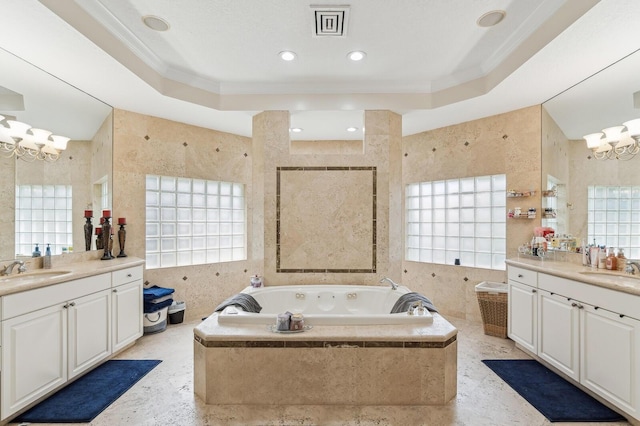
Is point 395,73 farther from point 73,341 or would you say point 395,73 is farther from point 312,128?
point 73,341

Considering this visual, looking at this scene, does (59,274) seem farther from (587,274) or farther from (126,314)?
(587,274)

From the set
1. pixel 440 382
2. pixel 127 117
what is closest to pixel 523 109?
pixel 440 382

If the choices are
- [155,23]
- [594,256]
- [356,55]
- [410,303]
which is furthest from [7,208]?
[594,256]

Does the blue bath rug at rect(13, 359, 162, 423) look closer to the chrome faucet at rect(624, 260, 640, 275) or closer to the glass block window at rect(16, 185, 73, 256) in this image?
the glass block window at rect(16, 185, 73, 256)

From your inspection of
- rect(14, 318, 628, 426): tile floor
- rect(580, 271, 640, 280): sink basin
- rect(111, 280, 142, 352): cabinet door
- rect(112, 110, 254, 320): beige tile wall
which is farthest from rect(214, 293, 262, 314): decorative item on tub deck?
rect(580, 271, 640, 280): sink basin

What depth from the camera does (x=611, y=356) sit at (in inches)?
78.5

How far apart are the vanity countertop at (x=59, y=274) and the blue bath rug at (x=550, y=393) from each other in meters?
3.46

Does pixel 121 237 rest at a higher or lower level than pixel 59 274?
higher

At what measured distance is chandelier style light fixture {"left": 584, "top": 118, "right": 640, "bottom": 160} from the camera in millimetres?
2412

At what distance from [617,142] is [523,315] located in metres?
1.67

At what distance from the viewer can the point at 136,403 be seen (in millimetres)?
2129

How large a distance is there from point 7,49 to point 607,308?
4566 mm

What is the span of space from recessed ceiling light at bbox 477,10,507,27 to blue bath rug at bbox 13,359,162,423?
3822 millimetres

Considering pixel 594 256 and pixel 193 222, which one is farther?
pixel 193 222
